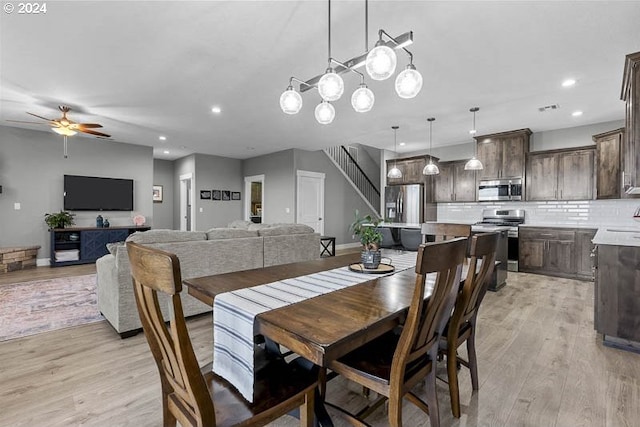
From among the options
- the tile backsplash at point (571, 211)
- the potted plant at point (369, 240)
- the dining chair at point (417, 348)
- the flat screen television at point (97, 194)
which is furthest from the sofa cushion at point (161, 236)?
the tile backsplash at point (571, 211)

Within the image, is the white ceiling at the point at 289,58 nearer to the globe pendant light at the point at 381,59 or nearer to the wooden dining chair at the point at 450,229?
the globe pendant light at the point at 381,59

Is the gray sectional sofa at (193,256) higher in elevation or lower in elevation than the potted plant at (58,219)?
lower

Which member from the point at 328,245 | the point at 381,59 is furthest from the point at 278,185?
the point at 381,59

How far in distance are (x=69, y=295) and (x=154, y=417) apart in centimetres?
316

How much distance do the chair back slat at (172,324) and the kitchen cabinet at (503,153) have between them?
20.0 feet

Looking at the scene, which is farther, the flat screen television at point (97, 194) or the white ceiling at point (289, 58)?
the flat screen television at point (97, 194)

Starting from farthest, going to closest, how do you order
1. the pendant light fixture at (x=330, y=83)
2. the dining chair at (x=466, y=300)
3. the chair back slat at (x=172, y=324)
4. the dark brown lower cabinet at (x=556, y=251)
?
the dark brown lower cabinet at (x=556, y=251) < the pendant light fixture at (x=330, y=83) < the dining chair at (x=466, y=300) < the chair back slat at (x=172, y=324)

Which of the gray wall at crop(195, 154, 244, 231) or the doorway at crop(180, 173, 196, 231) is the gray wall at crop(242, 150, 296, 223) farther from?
the doorway at crop(180, 173, 196, 231)

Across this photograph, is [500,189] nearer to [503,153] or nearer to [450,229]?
[503,153]

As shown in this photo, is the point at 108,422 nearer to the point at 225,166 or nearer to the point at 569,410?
the point at 569,410

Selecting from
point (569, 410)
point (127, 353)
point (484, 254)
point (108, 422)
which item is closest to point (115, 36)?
point (127, 353)

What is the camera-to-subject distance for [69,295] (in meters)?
3.84

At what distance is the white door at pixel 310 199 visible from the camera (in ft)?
24.3

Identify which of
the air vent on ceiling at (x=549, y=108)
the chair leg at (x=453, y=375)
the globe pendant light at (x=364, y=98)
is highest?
the air vent on ceiling at (x=549, y=108)
